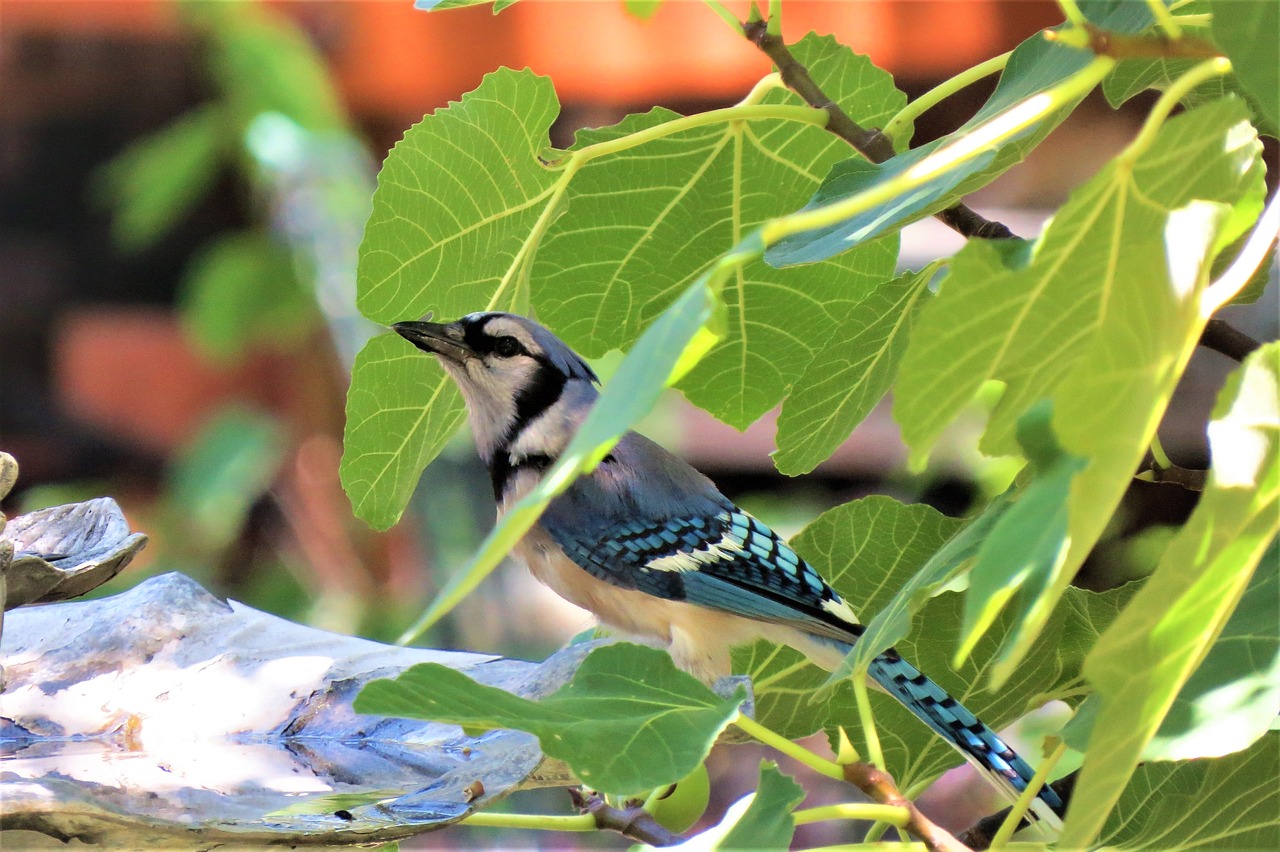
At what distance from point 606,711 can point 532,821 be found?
149 millimetres

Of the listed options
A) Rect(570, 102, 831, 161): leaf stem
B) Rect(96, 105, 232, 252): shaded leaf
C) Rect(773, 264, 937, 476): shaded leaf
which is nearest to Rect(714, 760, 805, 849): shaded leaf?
Rect(773, 264, 937, 476): shaded leaf

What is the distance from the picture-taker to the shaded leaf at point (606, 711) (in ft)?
1.52

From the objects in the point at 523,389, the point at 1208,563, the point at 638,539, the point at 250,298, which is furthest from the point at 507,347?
the point at 250,298

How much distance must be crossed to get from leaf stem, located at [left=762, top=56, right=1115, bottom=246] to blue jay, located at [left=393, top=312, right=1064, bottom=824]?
628mm

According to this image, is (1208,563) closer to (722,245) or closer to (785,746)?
(785,746)

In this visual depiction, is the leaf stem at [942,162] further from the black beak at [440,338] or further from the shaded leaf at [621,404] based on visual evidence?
the black beak at [440,338]

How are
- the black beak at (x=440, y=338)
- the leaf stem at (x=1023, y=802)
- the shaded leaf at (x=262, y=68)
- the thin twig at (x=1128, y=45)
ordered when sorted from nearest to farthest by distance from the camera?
the thin twig at (x=1128, y=45) → the leaf stem at (x=1023, y=802) → the black beak at (x=440, y=338) → the shaded leaf at (x=262, y=68)

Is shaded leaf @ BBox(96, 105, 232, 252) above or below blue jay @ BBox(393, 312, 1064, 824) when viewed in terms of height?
above

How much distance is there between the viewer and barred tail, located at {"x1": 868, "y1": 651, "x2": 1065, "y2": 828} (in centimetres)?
79

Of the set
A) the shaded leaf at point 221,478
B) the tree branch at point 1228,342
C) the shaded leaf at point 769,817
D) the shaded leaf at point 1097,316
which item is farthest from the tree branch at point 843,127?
the shaded leaf at point 221,478

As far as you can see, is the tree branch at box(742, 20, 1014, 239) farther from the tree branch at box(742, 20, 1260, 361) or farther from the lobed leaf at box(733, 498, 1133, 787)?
the lobed leaf at box(733, 498, 1133, 787)

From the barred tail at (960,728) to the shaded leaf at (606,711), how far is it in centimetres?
30

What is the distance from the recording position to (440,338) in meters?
1.09

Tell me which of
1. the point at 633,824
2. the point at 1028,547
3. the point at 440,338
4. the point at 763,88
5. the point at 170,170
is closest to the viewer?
the point at 1028,547
